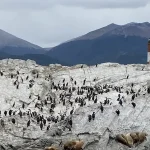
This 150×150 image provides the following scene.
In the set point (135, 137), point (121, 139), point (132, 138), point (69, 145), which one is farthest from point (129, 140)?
point (69, 145)

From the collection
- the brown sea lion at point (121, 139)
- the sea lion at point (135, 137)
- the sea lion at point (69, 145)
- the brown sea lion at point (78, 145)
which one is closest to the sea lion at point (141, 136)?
the sea lion at point (135, 137)

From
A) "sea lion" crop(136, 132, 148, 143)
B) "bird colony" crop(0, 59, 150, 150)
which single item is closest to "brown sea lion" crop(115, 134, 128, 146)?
"bird colony" crop(0, 59, 150, 150)

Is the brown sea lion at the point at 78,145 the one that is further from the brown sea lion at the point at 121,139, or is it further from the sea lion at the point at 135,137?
the sea lion at the point at 135,137

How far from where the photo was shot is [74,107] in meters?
54.0

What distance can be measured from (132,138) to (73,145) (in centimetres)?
519

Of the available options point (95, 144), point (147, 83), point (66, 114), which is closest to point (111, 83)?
point (147, 83)

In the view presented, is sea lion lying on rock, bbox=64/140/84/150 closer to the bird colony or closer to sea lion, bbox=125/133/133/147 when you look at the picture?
the bird colony

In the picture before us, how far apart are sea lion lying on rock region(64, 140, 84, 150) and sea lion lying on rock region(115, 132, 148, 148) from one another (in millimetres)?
3507

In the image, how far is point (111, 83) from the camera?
204 feet

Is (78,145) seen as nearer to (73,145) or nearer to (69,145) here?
(73,145)

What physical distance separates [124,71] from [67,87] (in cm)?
980

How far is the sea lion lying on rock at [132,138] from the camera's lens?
42469mm

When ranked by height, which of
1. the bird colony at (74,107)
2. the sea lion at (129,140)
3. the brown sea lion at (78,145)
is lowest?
the brown sea lion at (78,145)

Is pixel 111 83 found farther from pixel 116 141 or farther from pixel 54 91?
pixel 116 141
